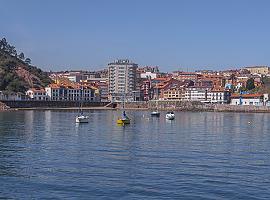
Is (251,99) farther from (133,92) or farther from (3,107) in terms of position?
(3,107)

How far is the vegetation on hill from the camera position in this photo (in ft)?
516

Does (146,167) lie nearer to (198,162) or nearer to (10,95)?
(198,162)

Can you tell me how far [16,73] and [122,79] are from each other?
142ft

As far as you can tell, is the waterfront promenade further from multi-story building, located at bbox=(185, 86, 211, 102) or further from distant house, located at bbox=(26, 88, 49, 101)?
multi-story building, located at bbox=(185, 86, 211, 102)

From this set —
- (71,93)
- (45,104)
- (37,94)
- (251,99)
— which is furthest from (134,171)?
(71,93)

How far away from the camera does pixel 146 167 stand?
25719mm

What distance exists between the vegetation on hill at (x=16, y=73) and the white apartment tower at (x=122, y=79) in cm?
2480

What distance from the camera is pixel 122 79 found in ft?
639

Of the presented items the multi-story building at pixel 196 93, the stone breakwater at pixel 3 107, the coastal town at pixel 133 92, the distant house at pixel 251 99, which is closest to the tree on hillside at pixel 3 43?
the coastal town at pixel 133 92

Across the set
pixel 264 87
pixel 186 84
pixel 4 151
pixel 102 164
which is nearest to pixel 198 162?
pixel 102 164

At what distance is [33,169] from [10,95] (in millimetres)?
129310

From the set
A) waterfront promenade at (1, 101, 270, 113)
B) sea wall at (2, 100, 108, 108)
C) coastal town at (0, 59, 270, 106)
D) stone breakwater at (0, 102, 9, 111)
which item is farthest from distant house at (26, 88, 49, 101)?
stone breakwater at (0, 102, 9, 111)

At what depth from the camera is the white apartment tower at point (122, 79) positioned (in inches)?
7574

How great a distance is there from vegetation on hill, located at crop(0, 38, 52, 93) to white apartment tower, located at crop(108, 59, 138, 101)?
976 inches
